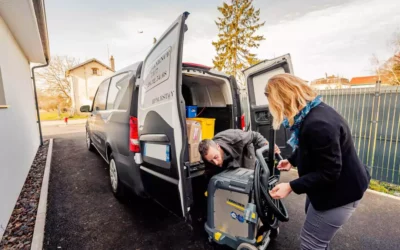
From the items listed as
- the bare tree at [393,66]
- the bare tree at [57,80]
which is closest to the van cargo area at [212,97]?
the bare tree at [393,66]

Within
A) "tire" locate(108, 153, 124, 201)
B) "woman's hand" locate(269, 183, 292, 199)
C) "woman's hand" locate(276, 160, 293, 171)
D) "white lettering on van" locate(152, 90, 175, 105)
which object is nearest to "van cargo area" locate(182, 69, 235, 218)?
"white lettering on van" locate(152, 90, 175, 105)

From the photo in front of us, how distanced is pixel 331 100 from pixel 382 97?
3.05 ft

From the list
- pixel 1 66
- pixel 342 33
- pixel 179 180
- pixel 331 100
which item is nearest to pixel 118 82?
pixel 1 66

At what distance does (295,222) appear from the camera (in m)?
2.59

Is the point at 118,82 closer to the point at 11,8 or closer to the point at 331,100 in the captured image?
the point at 11,8

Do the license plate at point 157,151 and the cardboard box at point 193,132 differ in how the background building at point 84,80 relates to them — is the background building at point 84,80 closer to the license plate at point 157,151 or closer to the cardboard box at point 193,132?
the cardboard box at point 193,132

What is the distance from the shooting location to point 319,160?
1.11 meters

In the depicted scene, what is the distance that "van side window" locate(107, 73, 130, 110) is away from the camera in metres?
2.88

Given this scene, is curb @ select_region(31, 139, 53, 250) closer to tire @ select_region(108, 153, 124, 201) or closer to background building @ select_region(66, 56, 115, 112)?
tire @ select_region(108, 153, 124, 201)

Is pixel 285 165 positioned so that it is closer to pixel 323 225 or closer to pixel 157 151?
pixel 323 225

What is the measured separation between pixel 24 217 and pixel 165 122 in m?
2.66

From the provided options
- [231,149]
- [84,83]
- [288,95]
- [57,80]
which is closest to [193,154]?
[231,149]

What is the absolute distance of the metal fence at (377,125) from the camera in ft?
12.1

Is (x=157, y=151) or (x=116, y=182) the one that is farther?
(x=116, y=182)
